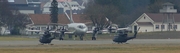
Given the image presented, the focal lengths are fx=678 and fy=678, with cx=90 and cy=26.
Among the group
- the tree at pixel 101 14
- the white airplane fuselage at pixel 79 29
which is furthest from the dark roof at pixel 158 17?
the white airplane fuselage at pixel 79 29

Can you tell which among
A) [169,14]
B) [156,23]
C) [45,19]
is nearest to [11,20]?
[45,19]

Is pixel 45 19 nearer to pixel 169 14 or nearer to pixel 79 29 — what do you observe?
pixel 169 14

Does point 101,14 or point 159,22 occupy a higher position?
point 101,14

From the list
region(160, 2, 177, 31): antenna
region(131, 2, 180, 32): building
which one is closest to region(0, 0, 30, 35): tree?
region(131, 2, 180, 32): building

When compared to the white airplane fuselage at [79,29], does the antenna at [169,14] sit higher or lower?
higher

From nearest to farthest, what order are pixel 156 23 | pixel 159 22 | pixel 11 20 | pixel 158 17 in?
pixel 11 20
pixel 158 17
pixel 159 22
pixel 156 23

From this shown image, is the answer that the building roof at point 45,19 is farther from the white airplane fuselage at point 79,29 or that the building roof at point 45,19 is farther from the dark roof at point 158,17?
the white airplane fuselage at point 79,29

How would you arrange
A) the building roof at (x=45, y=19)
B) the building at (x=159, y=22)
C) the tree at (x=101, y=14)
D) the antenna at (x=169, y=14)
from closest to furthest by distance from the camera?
the tree at (x=101, y=14), the antenna at (x=169, y=14), the building at (x=159, y=22), the building roof at (x=45, y=19)

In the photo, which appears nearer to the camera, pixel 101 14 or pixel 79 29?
pixel 79 29

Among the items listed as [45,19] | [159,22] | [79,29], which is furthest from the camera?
[45,19]

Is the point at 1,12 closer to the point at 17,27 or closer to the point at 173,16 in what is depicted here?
the point at 17,27

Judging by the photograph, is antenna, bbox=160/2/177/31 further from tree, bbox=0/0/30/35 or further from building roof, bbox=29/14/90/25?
tree, bbox=0/0/30/35

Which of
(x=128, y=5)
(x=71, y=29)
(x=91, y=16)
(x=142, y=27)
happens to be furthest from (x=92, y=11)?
(x=128, y=5)

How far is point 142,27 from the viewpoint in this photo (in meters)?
124
